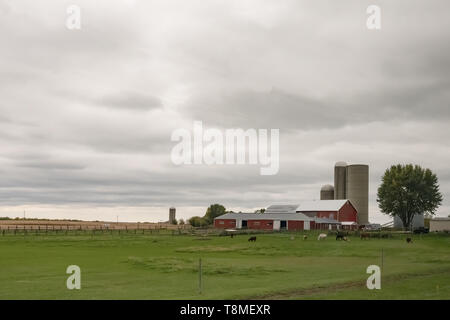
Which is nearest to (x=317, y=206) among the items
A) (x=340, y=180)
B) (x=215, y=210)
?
(x=340, y=180)

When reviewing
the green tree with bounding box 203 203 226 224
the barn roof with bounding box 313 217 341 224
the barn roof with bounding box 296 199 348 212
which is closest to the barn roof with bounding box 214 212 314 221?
the barn roof with bounding box 313 217 341 224

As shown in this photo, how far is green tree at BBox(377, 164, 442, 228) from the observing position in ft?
429

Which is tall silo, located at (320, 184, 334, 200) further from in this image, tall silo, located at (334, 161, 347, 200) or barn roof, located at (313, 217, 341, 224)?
barn roof, located at (313, 217, 341, 224)

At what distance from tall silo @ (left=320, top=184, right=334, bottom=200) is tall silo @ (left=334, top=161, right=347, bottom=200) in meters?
7.80

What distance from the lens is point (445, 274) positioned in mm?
32781

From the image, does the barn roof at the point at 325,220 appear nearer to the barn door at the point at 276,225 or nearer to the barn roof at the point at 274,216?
the barn roof at the point at 274,216

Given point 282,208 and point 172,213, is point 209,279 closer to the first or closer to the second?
point 282,208

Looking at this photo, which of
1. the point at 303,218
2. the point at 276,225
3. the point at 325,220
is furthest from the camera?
the point at 325,220

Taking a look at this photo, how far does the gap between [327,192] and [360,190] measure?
18.0 m

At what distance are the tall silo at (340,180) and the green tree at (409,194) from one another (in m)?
16.0

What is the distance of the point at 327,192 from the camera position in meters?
158

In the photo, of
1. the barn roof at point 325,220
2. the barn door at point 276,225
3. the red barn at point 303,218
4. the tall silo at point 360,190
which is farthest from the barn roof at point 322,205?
the barn door at point 276,225
